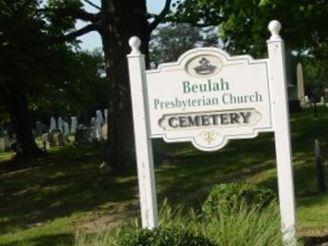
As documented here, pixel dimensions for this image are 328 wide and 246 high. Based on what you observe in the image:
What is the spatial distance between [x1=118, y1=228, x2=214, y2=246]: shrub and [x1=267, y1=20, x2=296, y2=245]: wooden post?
152 cm

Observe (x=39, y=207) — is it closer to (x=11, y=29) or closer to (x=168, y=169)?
(x=168, y=169)

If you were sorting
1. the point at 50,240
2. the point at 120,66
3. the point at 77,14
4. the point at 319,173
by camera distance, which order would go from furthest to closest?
the point at 77,14 → the point at 120,66 → the point at 319,173 → the point at 50,240

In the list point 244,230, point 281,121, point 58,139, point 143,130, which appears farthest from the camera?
point 58,139

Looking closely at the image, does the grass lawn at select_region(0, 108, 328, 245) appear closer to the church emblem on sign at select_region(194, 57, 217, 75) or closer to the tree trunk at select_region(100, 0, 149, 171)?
the tree trunk at select_region(100, 0, 149, 171)

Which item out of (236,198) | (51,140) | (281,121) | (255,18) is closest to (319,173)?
(236,198)

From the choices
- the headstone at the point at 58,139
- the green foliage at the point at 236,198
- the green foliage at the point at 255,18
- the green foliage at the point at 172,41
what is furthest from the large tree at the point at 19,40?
the green foliage at the point at 172,41

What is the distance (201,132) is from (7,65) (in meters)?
16.5

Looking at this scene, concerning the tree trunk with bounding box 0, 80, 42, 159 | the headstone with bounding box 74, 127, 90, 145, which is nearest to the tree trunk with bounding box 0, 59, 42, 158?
the tree trunk with bounding box 0, 80, 42, 159

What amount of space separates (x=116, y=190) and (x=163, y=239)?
9420mm

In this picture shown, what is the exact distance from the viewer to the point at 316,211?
1041cm

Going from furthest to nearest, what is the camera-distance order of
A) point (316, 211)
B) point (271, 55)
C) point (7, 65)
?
1. point (7, 65)
2. point (316, 211)
3. point (271, 55)

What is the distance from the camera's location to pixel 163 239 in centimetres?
592

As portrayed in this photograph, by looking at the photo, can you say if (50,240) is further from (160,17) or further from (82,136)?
(82,136)

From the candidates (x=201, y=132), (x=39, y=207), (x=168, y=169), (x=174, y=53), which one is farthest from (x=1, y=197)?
(x=174, y=53)
